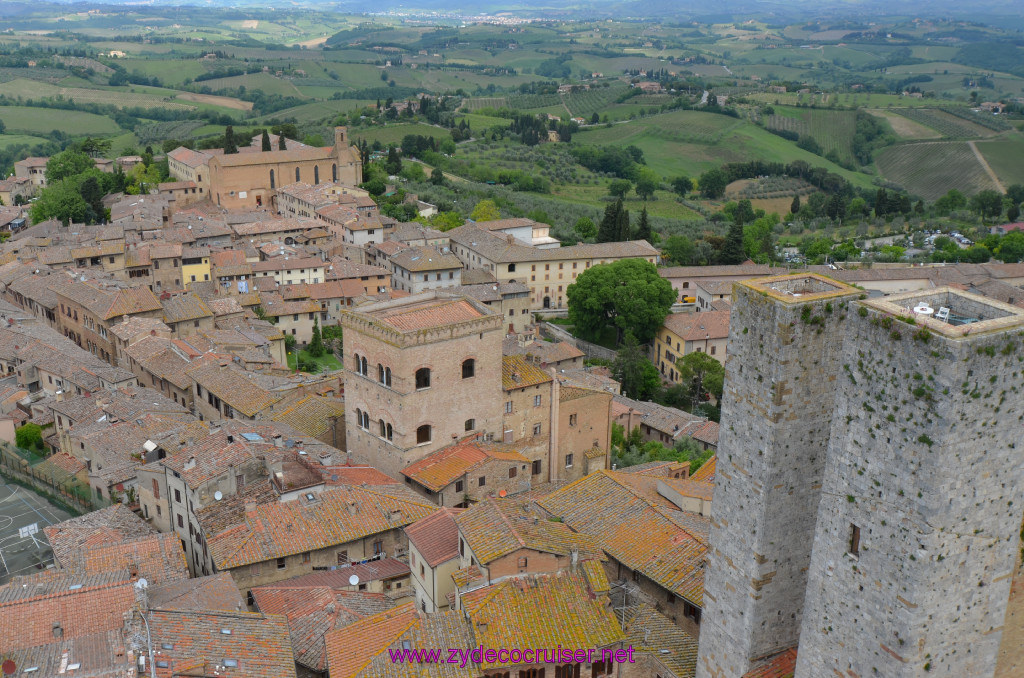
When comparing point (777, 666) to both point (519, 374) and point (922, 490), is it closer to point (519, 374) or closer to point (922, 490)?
point (922, 490)

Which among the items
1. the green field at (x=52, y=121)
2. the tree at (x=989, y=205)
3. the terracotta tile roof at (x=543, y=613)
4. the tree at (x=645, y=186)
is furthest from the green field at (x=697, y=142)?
the terracotta tile roof at (x=543, y=613)

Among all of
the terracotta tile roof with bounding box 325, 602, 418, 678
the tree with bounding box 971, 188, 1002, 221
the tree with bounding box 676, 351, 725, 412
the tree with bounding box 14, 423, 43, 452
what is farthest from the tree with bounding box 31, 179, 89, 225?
the tree with bounding box 971, 188, 1002, 221

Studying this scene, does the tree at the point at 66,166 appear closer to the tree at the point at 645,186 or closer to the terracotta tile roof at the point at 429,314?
the tree at the point at 645,186

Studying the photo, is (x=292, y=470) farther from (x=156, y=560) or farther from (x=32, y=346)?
(x=32, y=346)

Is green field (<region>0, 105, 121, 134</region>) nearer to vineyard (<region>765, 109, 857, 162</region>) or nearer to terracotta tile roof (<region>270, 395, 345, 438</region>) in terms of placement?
vineyard (<region>765, 109, 857, 162</region>)

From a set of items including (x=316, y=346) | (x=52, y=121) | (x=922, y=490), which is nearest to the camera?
(x=922, y=490)

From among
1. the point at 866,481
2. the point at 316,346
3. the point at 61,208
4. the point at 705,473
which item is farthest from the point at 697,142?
the point at 866,481

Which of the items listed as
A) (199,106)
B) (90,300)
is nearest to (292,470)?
(90,300)
